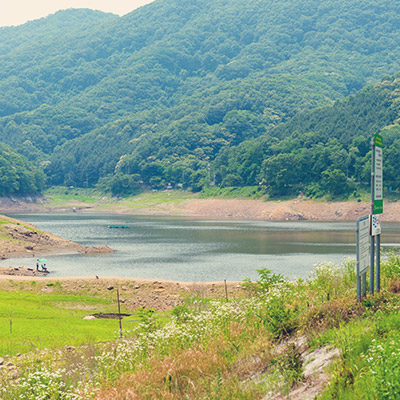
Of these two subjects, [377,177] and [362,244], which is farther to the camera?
[377,177]

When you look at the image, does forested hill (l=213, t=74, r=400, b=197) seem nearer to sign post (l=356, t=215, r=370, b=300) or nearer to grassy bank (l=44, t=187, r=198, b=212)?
grassy bank (l=44, t=187, r=198, b=212)

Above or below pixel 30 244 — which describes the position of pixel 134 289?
above

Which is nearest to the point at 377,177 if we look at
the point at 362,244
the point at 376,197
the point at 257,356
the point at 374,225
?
the point at 376,197

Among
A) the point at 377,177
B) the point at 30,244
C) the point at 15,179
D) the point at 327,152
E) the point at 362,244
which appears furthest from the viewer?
the point at 15,179

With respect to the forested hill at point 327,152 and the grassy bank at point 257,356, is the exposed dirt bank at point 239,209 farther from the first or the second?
the grassy bank at point 257,356

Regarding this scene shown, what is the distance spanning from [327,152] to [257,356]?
442 feet

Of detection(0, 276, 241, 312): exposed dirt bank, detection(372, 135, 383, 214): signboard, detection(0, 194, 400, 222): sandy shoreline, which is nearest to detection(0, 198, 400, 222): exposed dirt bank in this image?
detection(0, 194, 400, 222): sandy shoreline

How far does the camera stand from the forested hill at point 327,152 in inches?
5022

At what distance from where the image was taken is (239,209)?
143 metres

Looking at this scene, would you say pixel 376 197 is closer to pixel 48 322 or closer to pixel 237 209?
pixel 48 322

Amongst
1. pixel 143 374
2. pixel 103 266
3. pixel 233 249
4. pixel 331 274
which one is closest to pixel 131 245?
pixel 233 249

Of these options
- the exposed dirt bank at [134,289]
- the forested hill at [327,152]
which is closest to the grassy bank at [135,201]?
the forested hill at [327,152]

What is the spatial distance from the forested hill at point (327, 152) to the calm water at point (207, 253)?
3265 centimetres

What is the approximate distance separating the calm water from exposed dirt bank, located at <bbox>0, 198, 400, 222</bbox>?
2337cm
